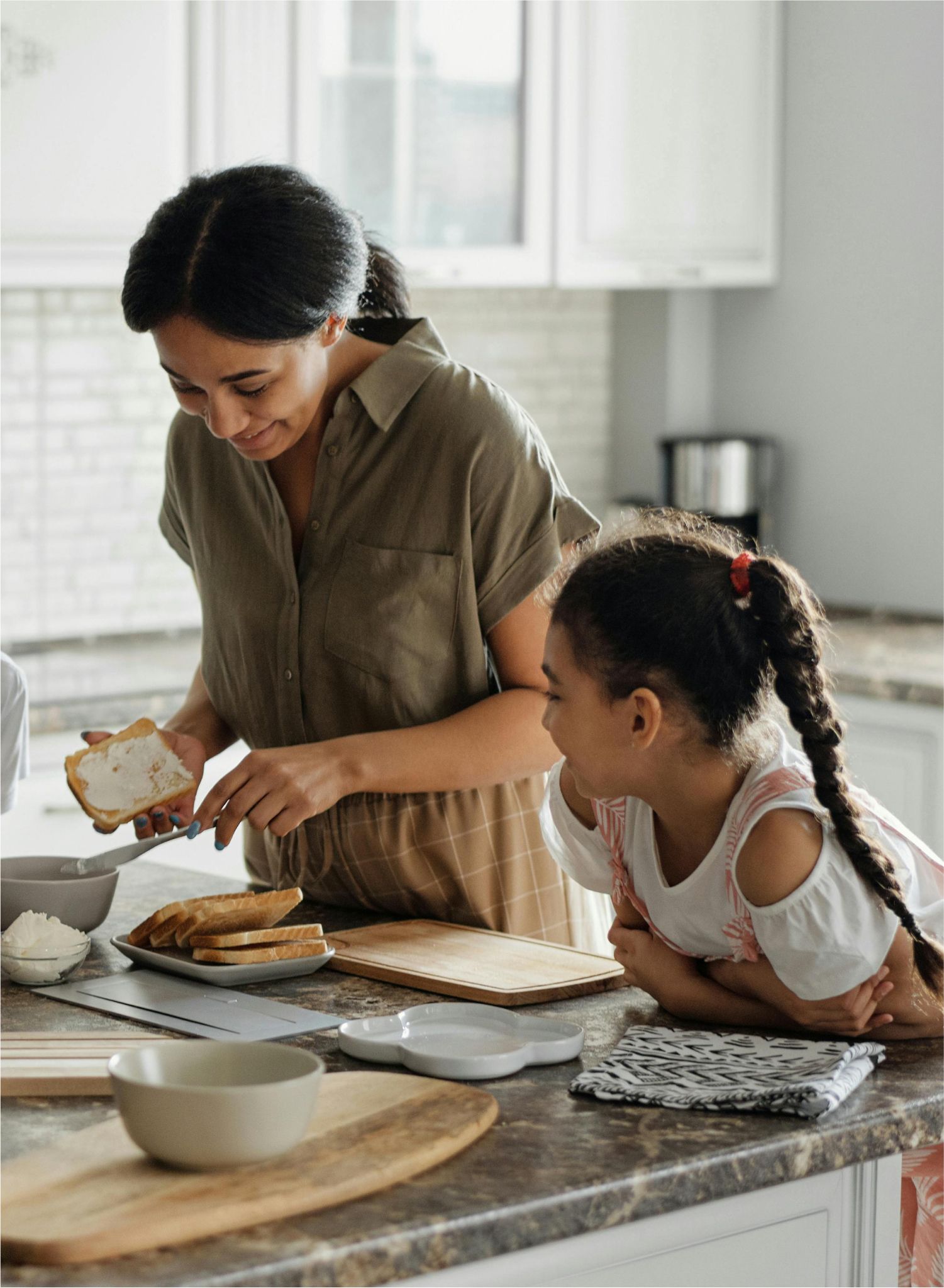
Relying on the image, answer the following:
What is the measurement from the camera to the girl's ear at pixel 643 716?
1525mm

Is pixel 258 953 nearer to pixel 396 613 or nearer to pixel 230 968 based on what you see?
pixel 230 968

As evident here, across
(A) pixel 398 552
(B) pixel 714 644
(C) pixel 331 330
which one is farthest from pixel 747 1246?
(C) pixel 331 330

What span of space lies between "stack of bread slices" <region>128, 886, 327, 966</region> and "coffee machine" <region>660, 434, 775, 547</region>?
2728 millimetres

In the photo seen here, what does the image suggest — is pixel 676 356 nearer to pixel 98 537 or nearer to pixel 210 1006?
pixel 98 537

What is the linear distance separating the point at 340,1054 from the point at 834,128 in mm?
3321

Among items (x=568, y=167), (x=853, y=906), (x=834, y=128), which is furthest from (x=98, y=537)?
(x=853, y=906)

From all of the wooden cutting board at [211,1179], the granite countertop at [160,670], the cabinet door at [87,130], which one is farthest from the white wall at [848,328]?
the wooden cutting board at [211,1179]

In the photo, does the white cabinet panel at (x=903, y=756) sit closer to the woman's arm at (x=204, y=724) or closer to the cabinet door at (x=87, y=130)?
the woman's arm at (x=204, y=724)

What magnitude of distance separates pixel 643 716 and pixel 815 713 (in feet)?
0.49

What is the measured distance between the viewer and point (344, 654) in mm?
1959

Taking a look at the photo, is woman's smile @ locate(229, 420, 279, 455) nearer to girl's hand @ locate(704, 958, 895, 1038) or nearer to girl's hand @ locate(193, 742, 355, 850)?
girl's hand @ locate(193, 742, 355, 850)

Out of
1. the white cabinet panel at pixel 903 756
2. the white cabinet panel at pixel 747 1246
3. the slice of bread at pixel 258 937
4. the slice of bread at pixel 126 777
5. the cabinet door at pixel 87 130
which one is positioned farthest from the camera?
the white cabinet panel at pixel 903 756

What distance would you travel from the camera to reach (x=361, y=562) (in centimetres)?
197

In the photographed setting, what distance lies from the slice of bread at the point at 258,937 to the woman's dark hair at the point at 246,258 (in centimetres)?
61
